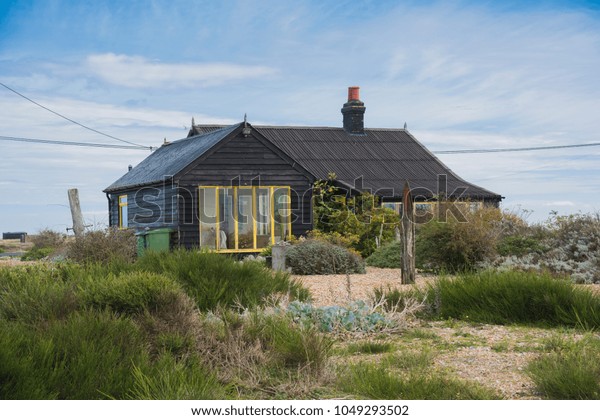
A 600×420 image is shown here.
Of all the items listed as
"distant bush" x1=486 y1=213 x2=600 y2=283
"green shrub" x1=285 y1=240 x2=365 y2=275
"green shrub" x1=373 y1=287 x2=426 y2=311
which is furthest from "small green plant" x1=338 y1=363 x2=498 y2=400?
"green shrub" x1=285 y1=240 x2=365 y2=275

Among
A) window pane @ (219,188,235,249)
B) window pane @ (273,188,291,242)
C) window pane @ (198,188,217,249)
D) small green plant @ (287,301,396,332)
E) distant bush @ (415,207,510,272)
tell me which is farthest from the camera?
window pane @ (273,188,291,242)

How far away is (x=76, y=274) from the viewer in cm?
936

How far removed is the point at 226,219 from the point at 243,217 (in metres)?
0.52

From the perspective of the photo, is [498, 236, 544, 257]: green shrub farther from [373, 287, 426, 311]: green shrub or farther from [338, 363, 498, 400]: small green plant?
[338, 363, 498, 400]: small green plant

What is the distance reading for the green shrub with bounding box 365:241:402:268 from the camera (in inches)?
705

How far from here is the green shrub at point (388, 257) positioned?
17.9m

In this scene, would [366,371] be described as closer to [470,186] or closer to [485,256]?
[485,256]

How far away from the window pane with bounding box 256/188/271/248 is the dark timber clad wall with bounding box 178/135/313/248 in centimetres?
35

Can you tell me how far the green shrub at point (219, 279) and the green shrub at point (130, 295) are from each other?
4.88ft

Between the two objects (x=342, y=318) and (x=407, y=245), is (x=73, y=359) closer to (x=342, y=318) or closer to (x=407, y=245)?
(x=342, y=318)

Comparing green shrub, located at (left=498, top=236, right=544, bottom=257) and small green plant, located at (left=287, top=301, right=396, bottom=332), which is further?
green shrub, located at (left=498, top=236, right=544, bottom=257)

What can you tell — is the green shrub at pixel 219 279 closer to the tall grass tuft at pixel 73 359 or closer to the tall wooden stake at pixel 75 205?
the tall grass tuft at pixel 73 359

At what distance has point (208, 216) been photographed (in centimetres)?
2144
